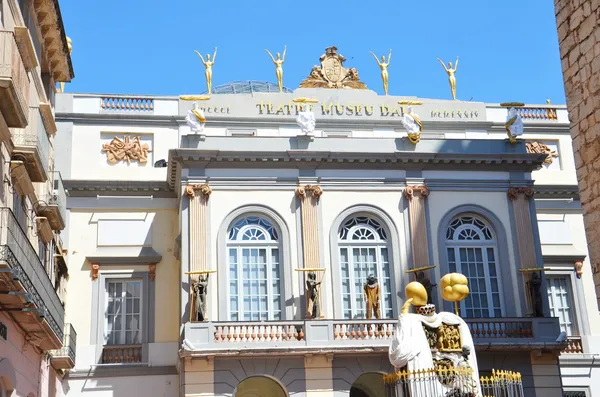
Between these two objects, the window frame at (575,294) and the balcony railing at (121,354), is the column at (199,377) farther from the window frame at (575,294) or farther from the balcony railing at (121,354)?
the window frame at (575,294)

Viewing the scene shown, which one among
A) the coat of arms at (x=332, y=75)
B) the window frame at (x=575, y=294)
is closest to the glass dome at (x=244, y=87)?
the coat of arms at (x=332, y=75)

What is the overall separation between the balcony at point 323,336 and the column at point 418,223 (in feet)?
7.94

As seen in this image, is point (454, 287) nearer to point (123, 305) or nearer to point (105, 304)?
point (123, 305)

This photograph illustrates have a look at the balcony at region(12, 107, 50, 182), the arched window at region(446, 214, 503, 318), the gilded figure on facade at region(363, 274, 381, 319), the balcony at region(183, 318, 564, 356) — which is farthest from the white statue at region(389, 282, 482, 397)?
the arched window at region(446, 214, 503, 318)

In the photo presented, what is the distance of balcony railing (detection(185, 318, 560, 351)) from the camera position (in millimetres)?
25516

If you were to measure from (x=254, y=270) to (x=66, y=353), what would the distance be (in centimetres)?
594

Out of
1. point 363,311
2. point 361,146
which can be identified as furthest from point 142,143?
point 363,311

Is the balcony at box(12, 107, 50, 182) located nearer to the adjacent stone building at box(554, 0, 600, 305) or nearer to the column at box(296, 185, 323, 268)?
the column at box(296, 185, 323, 268)

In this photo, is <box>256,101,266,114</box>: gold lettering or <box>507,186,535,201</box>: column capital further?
<box>256,101,266,114</box>: gold lettering

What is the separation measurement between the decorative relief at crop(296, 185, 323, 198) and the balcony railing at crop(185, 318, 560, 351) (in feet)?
13.5

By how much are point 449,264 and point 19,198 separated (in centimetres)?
1405

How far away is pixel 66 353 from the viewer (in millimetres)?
25547

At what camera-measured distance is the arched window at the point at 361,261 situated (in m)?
27.5

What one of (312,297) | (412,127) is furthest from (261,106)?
(312,297)
